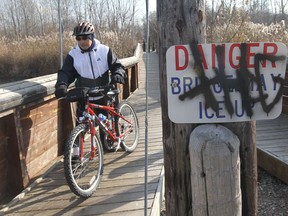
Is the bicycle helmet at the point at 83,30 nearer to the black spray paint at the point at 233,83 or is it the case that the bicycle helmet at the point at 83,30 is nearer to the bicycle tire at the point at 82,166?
the bicycle tire at the point at 82,166

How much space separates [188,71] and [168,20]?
0.24 meters

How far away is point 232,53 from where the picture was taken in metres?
1.57

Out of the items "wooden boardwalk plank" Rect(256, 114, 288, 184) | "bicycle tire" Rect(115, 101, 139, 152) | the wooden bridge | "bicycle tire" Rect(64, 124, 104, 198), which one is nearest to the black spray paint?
the wooden bridge

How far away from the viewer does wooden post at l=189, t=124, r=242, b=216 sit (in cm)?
158

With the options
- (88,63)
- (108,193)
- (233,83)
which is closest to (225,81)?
(233,83)

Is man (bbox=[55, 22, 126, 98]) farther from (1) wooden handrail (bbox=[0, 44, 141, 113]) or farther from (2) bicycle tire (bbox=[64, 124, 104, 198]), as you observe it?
(2) bicycle tire (bbox=[64, 124, 104, 198])

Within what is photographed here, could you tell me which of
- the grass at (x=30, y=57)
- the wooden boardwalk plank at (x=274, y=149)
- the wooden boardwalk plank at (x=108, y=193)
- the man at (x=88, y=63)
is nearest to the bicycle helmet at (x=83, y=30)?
the man at (x=88, y=63)

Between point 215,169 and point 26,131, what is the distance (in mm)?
2166

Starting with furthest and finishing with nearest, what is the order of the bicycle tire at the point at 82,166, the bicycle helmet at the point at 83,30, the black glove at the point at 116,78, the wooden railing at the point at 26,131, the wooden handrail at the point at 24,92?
the black glove at the point at 116,78, the bicycle helmet at the point at 83,30, the wooden railing at the point at 26,131, the bicycle tire at the point at 82,166, the wooden handrail at the point at 24,92

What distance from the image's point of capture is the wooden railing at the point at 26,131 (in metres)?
3.06

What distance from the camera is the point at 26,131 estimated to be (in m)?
3.34

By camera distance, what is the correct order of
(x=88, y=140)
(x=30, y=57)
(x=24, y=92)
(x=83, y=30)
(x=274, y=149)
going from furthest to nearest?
(x=30, y=57), (x=274, y=149), (x=83, y=30), (x=88, y=140), (x=24, y=92)

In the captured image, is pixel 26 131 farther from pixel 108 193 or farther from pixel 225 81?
pixel 225 81

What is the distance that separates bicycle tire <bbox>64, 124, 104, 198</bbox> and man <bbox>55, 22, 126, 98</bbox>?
605 millimetres
